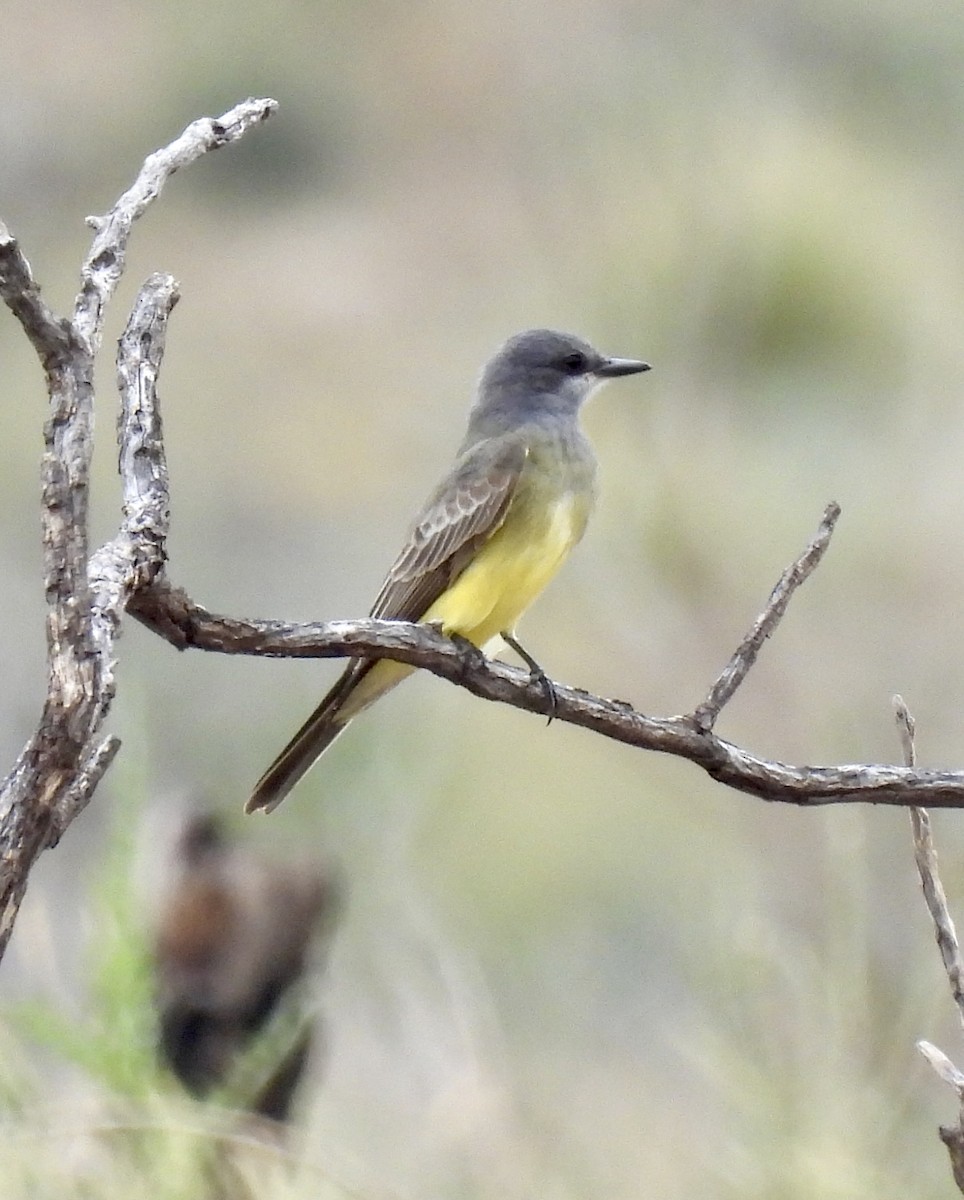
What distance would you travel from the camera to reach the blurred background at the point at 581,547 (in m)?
2.17

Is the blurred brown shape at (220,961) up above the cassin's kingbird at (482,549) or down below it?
below

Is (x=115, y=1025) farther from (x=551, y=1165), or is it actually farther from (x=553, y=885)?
(x=553, y=885)

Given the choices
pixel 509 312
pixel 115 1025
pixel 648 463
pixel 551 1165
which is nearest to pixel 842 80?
pixel 509 312

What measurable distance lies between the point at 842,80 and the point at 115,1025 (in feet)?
26.3

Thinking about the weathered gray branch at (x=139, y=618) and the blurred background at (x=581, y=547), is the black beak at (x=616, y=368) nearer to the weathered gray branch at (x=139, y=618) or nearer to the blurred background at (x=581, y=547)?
the blurred background at (x=581, y=547)

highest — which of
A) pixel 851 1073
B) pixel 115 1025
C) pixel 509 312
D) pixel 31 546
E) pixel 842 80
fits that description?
pixel 842 80

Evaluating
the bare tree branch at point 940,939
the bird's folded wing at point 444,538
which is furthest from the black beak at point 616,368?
the bare tree branch at point 940,939

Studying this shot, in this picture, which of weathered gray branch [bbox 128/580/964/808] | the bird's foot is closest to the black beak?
the bird's foot

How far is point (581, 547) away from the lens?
3.91m

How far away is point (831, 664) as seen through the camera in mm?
5812

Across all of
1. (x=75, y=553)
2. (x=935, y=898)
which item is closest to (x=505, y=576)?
(x=935, y=898)

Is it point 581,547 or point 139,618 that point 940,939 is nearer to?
point 139,618

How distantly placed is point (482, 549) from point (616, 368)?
455 millimetres

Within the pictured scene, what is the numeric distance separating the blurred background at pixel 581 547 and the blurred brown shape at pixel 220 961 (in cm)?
11
